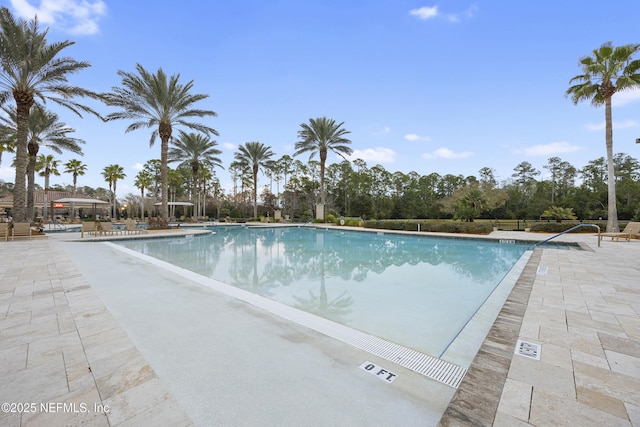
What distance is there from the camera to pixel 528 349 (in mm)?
2447

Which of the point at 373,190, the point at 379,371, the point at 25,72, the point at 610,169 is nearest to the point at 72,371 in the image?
the point at 379,371

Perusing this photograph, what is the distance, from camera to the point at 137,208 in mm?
36250

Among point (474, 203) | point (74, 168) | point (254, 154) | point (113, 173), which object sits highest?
point (254, 154)

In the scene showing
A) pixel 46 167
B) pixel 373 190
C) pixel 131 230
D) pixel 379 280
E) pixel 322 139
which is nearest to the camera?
pixel 379 280

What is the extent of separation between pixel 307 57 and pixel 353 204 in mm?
18153

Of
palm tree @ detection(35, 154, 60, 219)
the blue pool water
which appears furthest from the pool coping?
palm tree @ detection(35, 154, 60, 219)

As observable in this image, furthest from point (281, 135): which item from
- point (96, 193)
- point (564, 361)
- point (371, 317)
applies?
point (96, 193)

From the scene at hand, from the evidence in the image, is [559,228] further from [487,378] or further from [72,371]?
[72,371]

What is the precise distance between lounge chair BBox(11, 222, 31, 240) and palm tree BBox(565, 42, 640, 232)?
25.4m

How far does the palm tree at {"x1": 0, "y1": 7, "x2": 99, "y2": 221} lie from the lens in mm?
10375

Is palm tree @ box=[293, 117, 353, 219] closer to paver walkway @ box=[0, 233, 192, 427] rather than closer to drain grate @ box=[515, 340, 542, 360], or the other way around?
paver walkway @ box=[0, 233, 192, 427]

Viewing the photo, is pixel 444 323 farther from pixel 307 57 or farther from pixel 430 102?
pixel 430 102

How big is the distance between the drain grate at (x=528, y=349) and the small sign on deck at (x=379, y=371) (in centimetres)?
118

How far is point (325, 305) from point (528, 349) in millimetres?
2812
